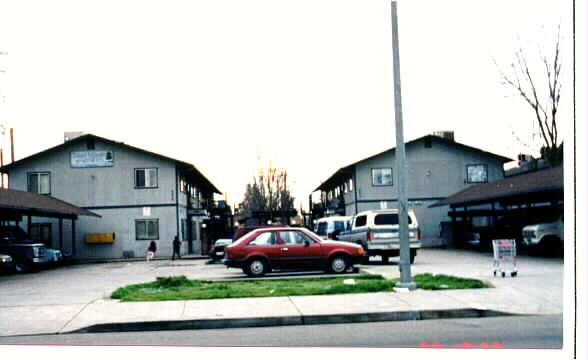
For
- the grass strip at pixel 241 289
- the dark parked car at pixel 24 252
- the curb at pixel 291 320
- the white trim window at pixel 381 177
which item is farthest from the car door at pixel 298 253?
the white trim window at pixel 381 177

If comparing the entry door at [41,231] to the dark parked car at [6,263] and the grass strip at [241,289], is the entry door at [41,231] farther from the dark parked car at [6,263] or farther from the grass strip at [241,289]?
the grass strip at [241,289]

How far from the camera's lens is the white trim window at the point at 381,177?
1508 inches

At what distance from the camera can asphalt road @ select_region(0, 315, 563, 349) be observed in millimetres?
8086

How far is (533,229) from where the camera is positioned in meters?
24.3

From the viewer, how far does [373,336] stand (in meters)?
8.89

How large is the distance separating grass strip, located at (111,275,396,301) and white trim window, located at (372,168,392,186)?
2163 centimetres

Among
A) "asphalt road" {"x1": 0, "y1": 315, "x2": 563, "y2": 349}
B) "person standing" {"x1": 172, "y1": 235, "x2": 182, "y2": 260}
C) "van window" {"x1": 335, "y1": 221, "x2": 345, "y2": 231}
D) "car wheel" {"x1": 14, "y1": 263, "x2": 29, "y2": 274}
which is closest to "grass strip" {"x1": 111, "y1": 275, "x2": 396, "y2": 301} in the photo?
"asphalt road" {"x1": 0, "y1": 315, "x2": 563, "y2": 349}

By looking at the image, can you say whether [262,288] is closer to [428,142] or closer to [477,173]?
[428,142]

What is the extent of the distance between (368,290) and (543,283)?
3724 mm

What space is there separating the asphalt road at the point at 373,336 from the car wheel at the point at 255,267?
902cm

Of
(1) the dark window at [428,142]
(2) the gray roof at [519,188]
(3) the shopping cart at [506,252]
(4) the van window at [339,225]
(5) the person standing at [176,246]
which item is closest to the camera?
(3) the shopping cart at [506,252]

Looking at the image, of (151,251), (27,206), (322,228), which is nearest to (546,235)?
(322,228)

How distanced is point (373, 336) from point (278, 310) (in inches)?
104

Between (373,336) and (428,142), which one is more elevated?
(428,142)
